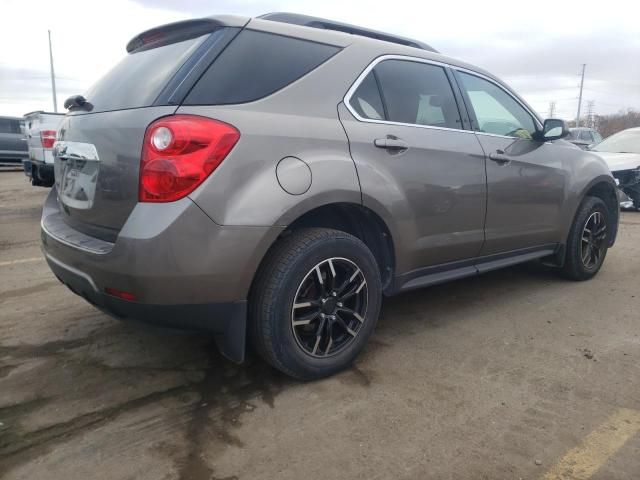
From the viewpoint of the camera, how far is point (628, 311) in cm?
386

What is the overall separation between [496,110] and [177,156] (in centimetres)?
256

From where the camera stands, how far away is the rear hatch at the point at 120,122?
2256 mm

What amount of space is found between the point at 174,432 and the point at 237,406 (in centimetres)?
32

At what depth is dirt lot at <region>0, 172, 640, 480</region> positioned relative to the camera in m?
2.05

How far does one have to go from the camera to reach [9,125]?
56.4 feet

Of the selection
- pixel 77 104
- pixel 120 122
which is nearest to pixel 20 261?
pixel 77 104

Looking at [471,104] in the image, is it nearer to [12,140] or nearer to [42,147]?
[42,147]

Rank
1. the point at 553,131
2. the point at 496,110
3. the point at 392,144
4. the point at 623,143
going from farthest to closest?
the point at 623,143
the point at 553,131
the point at 496,110
the point at 392,144

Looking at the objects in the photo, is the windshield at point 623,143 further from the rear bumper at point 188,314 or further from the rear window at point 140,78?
the rear bumper at point 188,314

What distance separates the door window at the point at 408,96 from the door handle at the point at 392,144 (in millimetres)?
149

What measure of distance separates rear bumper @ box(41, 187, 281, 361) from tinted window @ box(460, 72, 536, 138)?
199 cm

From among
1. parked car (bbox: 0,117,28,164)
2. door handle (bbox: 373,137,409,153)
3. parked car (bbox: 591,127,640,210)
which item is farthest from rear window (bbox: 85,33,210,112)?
parked car (bbox: 0,117,28,164)

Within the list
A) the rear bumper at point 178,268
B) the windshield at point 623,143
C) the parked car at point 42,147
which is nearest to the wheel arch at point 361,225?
the rear bumper at point 178,268

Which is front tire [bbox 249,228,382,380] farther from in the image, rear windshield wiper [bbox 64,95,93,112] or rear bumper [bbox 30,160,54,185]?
rear bumper [bbox 30,160,54,185]
